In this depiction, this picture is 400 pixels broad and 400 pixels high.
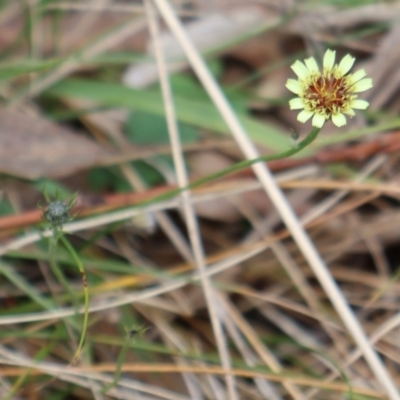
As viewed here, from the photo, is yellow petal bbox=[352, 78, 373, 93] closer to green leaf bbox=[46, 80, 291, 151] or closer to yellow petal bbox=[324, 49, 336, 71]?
yellow petal bbox=[324, 49, 336, 71]

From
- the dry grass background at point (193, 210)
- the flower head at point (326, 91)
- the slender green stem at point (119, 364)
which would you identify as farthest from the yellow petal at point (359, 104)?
the slender green stem at point (119, 364)

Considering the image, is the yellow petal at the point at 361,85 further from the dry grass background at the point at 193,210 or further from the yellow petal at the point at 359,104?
the dry grass background at the point at 193,210

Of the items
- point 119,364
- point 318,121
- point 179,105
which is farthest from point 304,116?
point 179,105

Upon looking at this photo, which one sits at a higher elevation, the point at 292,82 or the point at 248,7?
the point at 248,7

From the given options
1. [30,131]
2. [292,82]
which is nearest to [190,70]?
[30,131]

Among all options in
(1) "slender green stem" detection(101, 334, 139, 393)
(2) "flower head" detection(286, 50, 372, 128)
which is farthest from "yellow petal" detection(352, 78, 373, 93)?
(1) "slender green stem" detection(101, 334, 139, 393)

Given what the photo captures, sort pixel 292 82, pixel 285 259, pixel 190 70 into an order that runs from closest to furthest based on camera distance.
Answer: pixel 292 82 < pixel 285 259 < pixel 190 70

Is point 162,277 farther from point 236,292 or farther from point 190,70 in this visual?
point 190,70

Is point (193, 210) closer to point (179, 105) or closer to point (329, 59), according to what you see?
point (179, 105)
